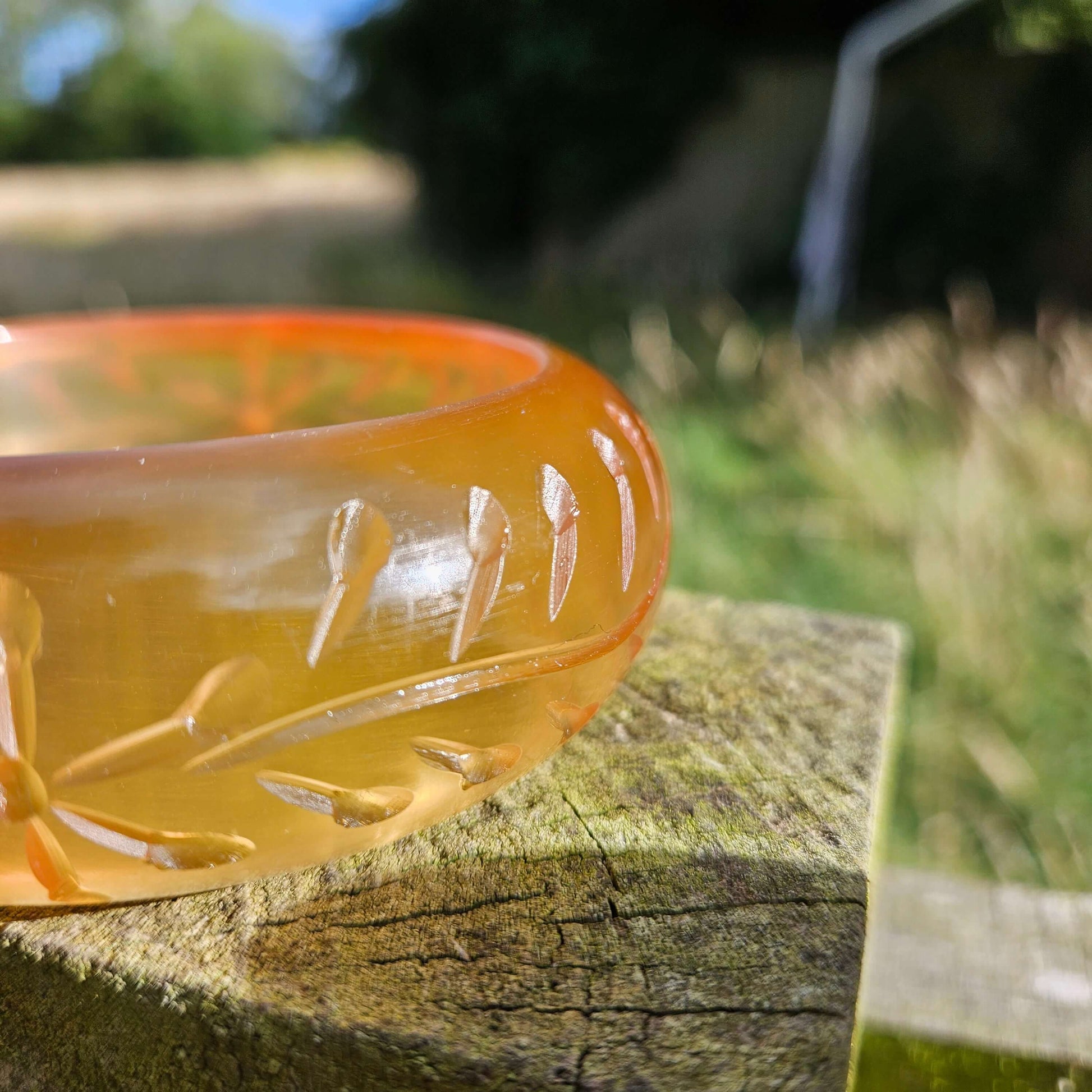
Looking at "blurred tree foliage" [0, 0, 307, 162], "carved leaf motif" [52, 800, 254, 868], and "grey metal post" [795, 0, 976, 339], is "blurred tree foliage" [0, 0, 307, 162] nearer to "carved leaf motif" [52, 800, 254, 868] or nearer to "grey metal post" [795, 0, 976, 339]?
"grey metal post" [795, 0, 976, 339]

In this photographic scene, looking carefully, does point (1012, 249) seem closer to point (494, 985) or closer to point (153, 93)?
point (494, 985)

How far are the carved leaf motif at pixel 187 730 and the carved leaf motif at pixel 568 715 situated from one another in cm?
20

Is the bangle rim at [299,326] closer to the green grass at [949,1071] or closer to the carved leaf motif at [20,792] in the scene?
the carved leaf motif at [20,792]

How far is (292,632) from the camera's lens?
0.57 meters

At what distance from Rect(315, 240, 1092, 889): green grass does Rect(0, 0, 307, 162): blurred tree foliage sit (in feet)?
20.5

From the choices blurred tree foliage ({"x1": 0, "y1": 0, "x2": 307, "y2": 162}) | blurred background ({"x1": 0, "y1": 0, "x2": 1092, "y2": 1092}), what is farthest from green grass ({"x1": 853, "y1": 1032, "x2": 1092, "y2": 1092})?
blurred tree foliage ({"x1": 0, "y1": 0, "x2": 307, "y2": 162})

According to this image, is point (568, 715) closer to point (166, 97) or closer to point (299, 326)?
point (299, 326)

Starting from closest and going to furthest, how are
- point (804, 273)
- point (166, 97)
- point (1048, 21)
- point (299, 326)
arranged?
point (299, 326), point (1048, 21), point (804, 273), point (166, 97)

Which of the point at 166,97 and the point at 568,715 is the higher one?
the point at 166,97

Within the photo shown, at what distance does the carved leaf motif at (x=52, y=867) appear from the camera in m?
0.58

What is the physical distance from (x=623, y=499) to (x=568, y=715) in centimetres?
15

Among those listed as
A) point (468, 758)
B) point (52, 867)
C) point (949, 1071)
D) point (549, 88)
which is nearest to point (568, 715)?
point (468, 758)

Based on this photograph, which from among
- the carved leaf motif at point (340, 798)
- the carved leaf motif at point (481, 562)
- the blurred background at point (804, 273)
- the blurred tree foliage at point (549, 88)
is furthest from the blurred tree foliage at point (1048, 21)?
the carved leaf motif at point (340, 798)

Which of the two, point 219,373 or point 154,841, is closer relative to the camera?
point 154,841
